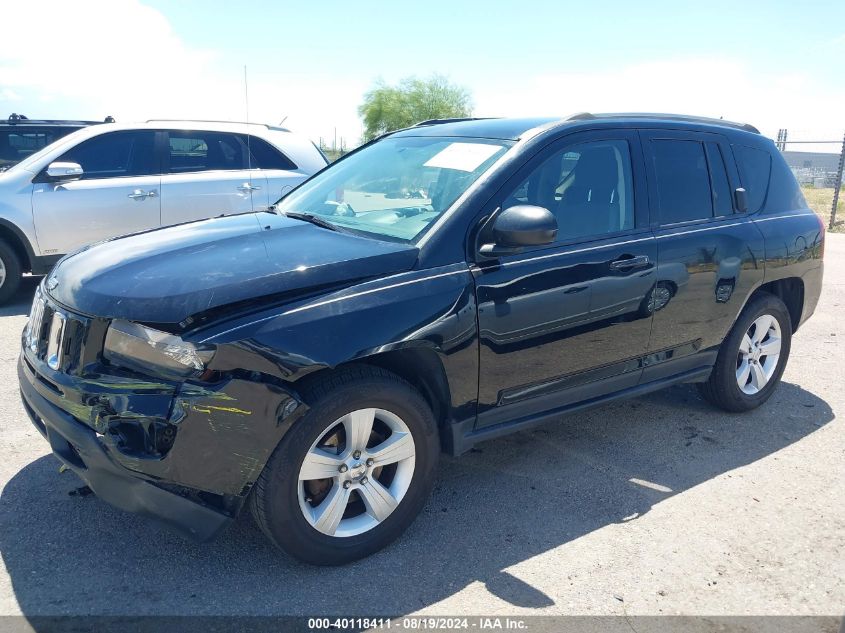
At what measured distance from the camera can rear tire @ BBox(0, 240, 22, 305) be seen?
275 inches

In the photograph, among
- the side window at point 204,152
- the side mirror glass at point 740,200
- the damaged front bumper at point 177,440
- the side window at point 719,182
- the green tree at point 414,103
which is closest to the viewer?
the damaged front bumper at point 177,440

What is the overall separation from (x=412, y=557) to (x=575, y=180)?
2.03 metres

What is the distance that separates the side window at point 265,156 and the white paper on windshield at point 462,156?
448 cm

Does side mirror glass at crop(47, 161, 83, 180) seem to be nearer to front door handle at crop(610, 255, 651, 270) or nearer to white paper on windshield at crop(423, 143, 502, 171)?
white paper on windshield at crop(423, 143, 502, 171)

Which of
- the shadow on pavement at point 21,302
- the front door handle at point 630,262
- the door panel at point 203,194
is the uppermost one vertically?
the door panel at point 203,194

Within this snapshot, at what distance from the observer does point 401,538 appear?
317 centimetres

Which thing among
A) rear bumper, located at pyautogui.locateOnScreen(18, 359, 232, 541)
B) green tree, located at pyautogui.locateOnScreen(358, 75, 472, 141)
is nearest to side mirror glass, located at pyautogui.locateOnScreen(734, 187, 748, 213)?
rear bumper, located at pyautogui.locateOnScreen(18, 359, 232, 541)

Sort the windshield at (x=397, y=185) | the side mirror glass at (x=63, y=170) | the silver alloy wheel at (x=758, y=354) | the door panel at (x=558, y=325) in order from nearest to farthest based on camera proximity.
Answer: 1. the door panel at (x=558, y=325)
2. the windshield at (x=397, y=185)
3. the silver alloy wheel at (x=758, y=354)
4. the side mirror glass at (x=63, y=170)

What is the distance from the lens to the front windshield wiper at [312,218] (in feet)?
11.5

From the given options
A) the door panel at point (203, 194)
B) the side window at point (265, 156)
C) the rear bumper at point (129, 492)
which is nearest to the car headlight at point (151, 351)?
the rear bumper at point (129, 492)

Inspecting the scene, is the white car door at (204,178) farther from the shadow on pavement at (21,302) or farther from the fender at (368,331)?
the fender at (368,331)

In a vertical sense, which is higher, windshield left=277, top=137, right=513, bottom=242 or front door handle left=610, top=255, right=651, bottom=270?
windshield left=277, top=137, right=513, bottom=242

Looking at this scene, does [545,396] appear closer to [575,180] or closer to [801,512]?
[575,180]

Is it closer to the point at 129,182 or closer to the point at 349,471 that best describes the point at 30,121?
the point at 129,182
